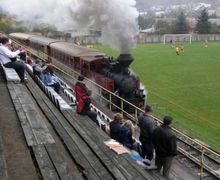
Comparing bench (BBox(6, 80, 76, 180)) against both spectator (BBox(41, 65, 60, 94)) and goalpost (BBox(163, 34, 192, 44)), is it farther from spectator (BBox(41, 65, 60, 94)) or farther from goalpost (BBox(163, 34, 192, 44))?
goalpost (BBox(163, 34, 192, 44))

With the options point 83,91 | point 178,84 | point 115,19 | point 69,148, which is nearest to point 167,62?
point 178,84

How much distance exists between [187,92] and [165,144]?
2189cm

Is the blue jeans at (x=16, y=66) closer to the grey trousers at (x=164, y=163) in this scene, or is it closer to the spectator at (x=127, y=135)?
the spectator at (x=127, y=135)

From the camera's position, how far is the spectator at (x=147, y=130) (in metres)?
8.88

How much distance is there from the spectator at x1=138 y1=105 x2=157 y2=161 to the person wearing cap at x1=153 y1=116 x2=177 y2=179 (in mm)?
748

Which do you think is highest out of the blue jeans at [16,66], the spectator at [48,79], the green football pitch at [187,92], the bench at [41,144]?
the blue jeans at [16,66]

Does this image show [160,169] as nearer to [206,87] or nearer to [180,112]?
[180,112]

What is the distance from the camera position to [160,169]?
8109 mm

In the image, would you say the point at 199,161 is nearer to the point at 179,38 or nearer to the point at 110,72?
the point at 110,72

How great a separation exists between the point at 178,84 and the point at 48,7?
508 inches

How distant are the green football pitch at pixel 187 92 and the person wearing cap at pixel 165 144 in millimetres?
8477

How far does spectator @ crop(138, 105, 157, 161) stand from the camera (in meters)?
8.88

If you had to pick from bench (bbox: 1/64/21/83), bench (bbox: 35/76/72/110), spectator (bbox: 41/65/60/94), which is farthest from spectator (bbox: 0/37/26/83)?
spectator (bbox: 41/65/60/94)

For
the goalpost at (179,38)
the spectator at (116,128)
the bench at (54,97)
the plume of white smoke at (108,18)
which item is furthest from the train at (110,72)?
the goalpost at (179,38)
